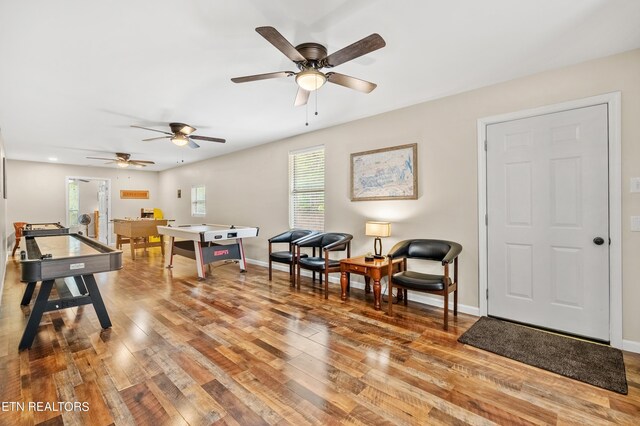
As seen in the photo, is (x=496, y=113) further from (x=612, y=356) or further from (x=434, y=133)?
(x=612, y=356)

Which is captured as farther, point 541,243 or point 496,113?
point 496,113

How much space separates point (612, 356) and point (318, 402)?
237 cm

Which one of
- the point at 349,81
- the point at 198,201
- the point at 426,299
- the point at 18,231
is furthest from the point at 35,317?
the point at 18,231

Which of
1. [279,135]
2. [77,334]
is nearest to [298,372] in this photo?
[77,334]

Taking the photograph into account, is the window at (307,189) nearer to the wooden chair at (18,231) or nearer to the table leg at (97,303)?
the table leg at (97,303)

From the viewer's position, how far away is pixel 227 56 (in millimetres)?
2510

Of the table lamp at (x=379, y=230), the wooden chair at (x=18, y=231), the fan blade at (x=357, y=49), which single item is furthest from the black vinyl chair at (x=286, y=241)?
the wooden chair at (x=18, y=231)

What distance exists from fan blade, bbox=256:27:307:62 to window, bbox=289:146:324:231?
2.71m

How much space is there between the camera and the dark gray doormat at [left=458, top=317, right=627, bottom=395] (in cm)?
204

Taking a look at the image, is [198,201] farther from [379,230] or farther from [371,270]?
[371,270]

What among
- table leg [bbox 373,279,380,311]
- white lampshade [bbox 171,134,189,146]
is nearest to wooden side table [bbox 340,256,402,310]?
table leg [bbox 373,279,380,311]

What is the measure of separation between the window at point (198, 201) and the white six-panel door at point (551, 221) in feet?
22.0

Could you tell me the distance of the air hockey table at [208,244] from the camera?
15.2 ft

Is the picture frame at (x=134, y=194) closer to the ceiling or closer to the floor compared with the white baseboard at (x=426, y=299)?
closer to the ceiling
